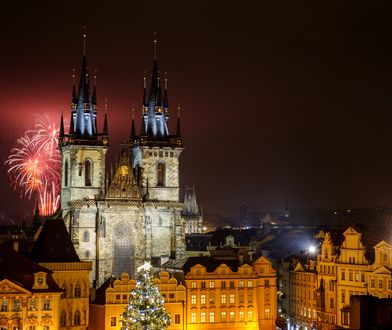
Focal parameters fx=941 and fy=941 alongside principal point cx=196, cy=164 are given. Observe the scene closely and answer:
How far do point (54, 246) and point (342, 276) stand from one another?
2974 cm

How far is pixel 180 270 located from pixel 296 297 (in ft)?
56.1

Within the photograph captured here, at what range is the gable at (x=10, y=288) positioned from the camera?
272 ft

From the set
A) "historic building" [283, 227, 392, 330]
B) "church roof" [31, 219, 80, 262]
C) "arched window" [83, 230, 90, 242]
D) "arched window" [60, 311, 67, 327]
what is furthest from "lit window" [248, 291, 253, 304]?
"arched window" [83, 230, 90, 242]

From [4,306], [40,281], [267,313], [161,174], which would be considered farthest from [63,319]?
[161,174]

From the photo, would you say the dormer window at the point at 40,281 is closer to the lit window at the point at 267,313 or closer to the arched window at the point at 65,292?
the arched window at the point at 65,292

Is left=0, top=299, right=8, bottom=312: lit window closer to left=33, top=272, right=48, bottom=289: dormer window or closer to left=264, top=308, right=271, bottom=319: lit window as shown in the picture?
left=33, top=272, right=48, bottom=289: dormer window

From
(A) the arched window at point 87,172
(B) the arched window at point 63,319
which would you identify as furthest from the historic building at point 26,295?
(A) the arched window at point 87,172

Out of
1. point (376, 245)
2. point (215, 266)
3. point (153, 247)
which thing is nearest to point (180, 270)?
point (215, 266)

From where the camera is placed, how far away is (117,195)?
114 metres

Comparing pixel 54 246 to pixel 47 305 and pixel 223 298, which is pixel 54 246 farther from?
pixel 223 298

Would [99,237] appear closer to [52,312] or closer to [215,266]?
[215,266]

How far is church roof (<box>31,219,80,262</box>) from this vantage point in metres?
92.5

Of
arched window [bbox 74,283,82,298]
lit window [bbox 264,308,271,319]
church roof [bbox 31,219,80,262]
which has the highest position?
church roof [bbox 31,219,80,262]

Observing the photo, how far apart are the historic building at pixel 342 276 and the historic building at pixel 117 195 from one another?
60.9ft
